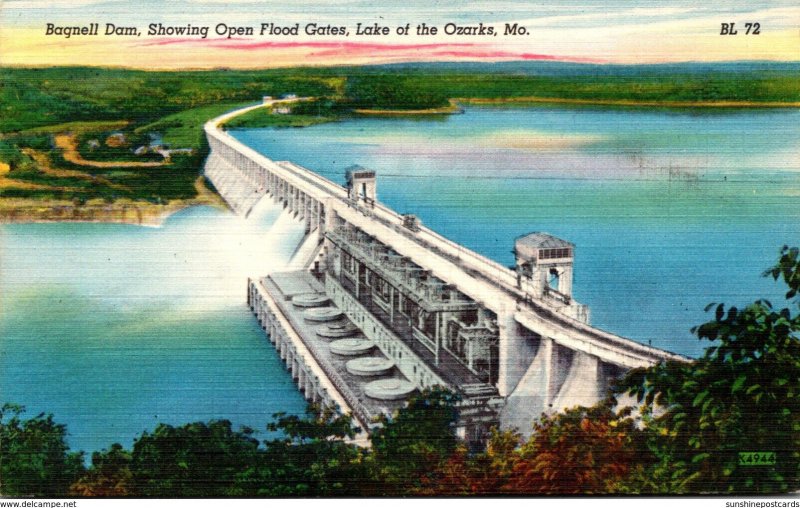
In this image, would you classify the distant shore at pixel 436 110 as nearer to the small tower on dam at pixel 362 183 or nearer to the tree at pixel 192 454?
the small tower on dam at pixel 362 183

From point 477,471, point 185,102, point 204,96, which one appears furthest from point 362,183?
point 477,471

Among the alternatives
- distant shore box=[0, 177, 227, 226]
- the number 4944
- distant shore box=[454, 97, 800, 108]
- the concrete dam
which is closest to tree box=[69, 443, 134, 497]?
the concrete dam

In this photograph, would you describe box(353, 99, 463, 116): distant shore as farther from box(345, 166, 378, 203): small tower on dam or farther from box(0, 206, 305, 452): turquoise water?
box(0, 206, 305, 452): turquoise water

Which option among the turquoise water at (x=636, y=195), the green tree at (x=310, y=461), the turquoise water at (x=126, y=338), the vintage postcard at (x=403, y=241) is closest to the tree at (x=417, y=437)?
the vintage postcard at (x=403, y=241)

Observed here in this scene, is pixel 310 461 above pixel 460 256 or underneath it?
underneath

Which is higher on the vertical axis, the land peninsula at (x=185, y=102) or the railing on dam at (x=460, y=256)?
the land peninsula at (x=185, y=102)

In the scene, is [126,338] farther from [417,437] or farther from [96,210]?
[417,437]
